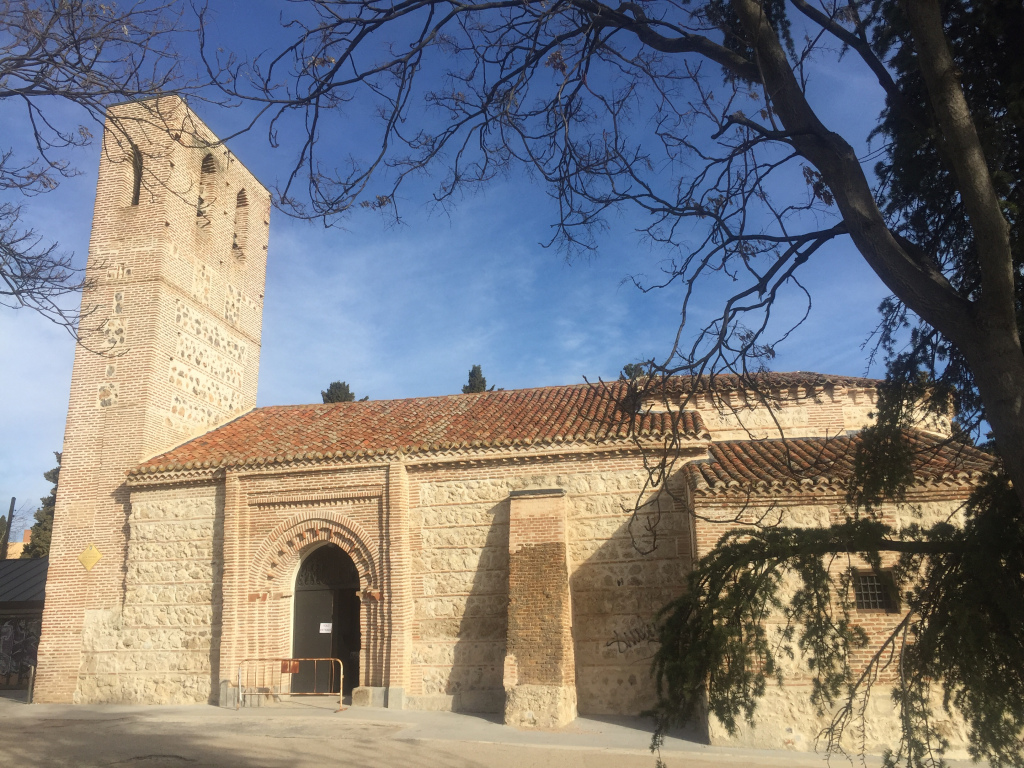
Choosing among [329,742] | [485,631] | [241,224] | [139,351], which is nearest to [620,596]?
[485,631]

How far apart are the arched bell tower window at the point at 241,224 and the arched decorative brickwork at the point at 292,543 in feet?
27.6

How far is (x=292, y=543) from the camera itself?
44.7 ft

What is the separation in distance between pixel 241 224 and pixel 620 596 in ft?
44.6

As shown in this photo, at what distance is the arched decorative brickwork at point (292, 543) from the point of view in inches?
527

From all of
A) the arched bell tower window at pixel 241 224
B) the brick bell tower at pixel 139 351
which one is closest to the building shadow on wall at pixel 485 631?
the brick bell tower at pixel 139 351

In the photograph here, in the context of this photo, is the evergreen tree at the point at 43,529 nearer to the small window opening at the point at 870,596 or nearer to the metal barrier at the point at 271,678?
the metal barrier at the point at 271,678

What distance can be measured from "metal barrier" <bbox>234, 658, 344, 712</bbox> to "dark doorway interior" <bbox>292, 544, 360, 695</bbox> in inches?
3.9

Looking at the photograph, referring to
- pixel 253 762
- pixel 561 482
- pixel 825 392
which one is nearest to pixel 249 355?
pixel 561 482

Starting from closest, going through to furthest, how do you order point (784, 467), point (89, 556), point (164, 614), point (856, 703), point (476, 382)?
1. point (856, 703)
2. point (784, 467)
3. point (164, 614)
4. point (89, 556)
5. point (476, 382)

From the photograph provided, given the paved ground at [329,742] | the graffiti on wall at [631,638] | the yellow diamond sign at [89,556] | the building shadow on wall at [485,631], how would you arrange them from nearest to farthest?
1. the paved ground at [329,742]
2. the graffiti on wall at [631,638]
3. the building shadow on wall at [485,631]
4. the yellow diamond sign at [89,556]

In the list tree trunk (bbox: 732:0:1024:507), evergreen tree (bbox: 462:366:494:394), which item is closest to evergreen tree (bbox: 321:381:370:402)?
evergreen tree (bbox: 462:366:494:394)

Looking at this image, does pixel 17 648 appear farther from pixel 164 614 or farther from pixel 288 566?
pixel 288 566

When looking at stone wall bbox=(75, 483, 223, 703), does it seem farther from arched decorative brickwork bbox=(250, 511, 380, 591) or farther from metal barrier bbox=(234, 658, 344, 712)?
arched decorative brickwork bbox=(250, 511, 380, 591)

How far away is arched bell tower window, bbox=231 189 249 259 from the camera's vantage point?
1867cm
